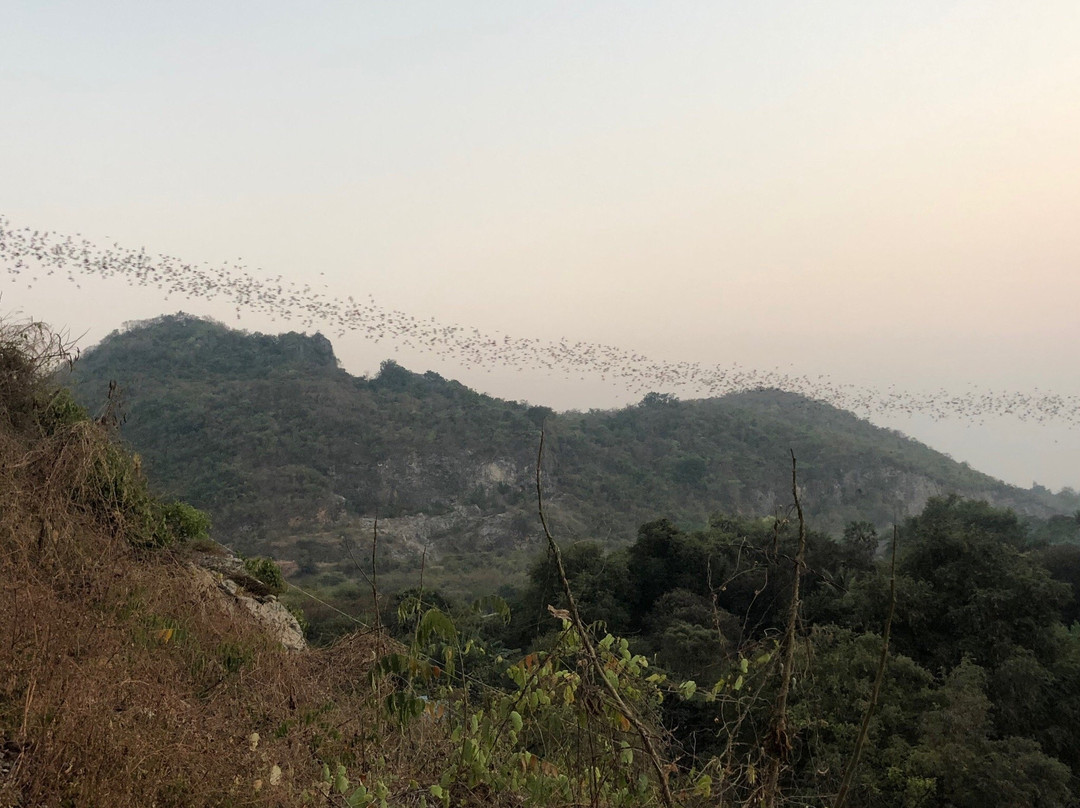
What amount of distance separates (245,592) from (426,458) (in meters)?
55.5

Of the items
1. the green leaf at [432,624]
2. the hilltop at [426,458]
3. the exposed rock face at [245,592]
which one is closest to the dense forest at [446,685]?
the green leaf at [432,624]

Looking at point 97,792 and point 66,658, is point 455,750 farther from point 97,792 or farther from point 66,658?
point 66,658

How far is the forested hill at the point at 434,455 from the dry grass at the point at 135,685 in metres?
42.5

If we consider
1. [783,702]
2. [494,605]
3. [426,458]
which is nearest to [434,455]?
[426,458]

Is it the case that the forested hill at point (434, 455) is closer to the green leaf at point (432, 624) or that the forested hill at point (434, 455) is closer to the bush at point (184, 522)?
the bush at point (184, 522)

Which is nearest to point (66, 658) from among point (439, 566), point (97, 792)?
point (97, 792)

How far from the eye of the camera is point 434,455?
67.9 m

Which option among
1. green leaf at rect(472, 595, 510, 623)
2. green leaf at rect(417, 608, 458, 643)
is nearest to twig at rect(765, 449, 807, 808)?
green leaf at rect(472, 595, 510, 623)

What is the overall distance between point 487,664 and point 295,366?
6750 centimetres

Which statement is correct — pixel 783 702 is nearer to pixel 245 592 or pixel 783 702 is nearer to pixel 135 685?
pixel 135 685

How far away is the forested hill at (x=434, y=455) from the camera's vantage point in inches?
2272

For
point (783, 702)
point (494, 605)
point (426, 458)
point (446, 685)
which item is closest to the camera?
point (783, 702)

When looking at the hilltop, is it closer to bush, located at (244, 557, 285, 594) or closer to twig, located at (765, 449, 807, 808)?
bush, located at (244, 557, 285, 594)

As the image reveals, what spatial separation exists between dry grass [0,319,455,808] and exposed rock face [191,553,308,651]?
2.32m
